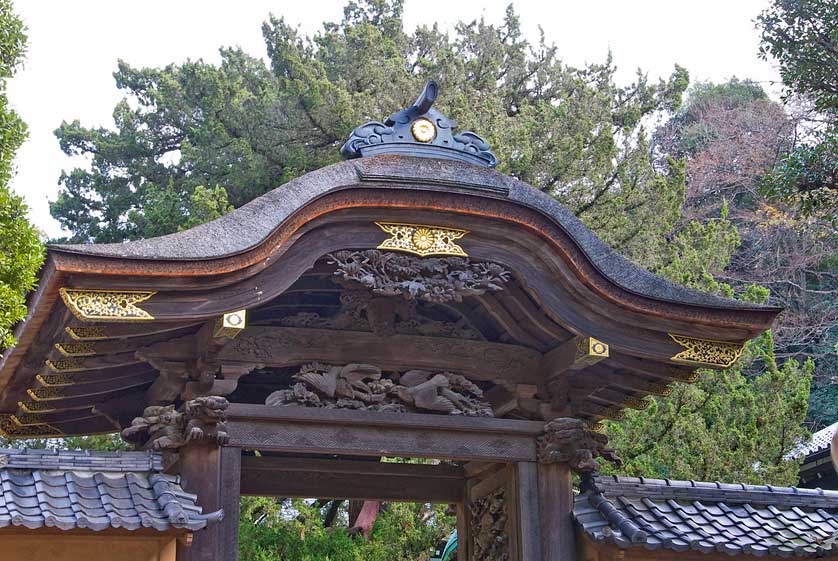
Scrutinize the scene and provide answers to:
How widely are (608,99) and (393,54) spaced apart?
3.76 meters

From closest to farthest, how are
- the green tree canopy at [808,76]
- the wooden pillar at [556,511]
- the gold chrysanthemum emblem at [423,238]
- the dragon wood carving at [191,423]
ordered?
the dragon wood carving at [191,423], the gold chrysanthemum emblem at [423,238], the wooden pillar at [556,511], the green tree canopy at [808,76]

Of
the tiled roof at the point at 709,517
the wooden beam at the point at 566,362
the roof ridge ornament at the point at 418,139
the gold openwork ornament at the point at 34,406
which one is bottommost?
the tiled roof at the point at 709,517

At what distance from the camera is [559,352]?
22.4 feet

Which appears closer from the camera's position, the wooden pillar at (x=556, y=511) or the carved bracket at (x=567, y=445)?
the wooden pillar at (x=556, y=511)

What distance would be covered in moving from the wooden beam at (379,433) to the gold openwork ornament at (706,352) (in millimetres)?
1058

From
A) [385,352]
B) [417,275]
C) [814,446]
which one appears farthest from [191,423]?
[814,446]

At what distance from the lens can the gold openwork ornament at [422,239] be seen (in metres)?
6.17

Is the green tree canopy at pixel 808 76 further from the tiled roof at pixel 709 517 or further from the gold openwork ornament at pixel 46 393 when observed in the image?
the gold openwork ornament at pixel 46 393

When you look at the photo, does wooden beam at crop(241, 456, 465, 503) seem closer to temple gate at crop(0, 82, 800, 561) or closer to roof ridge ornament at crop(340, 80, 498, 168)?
temple gate at crop(0, 82, 800, 561)

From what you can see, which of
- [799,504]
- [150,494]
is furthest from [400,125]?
[799,504]

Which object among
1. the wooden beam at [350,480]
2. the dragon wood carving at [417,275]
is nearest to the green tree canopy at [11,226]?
the dragon wood carving at [417,275]

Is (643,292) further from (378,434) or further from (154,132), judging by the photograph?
(154,132)

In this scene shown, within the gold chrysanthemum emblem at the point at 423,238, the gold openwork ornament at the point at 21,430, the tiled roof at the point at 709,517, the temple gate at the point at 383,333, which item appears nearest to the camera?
the temple gate at the point at 383,333

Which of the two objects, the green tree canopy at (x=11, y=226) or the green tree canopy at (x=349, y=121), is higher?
the green tree canopy at (x=349, y=121)
